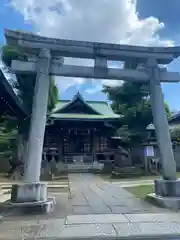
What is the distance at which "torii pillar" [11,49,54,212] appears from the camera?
6.46m

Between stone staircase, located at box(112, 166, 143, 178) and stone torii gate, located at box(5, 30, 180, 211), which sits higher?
stone torii gate, located at box(5, 30, 180, 211)

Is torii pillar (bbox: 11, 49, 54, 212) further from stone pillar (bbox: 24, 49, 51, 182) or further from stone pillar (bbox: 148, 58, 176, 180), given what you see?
stone pillar (bbox: 148, 58, 176, 180)

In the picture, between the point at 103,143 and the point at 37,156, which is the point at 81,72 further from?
the point at 103,143

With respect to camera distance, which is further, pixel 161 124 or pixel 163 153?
pixel 161 124

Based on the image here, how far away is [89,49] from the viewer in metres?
8.02

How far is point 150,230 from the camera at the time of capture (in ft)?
15.7

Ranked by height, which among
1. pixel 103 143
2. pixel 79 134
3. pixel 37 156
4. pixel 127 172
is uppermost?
pixel 79 134

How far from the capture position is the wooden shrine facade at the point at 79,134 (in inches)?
917

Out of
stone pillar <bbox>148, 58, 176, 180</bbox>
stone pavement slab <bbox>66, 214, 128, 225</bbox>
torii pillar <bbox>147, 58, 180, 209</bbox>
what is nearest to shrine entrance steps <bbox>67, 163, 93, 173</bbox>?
torii pillar <bbox>147, 58, 180, 209</bbox>

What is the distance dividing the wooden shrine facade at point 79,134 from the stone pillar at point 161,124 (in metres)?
14.3

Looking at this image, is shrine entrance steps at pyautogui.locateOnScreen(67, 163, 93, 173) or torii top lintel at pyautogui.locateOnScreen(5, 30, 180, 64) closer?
torii top lintel at pyautogui.locateOnScreen(5, 30, 180, 64)

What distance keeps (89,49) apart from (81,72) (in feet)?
2.70

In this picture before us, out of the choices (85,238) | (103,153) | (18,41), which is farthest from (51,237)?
(103,153)

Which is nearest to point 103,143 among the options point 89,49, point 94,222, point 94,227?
point 89,49
